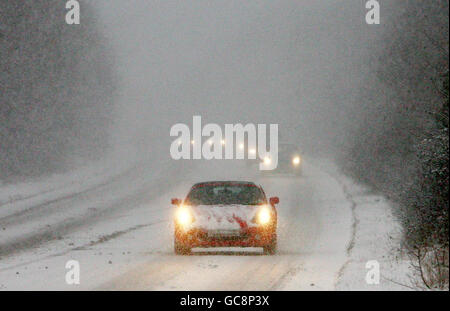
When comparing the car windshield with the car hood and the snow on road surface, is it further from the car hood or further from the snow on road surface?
the snow on road surface

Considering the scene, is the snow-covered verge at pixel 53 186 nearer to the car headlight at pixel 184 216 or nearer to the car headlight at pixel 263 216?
the car headlight at pixel 184 216

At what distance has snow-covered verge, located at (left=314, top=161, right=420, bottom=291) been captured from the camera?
14648mm

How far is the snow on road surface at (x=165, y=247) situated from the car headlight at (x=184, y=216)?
0.70 meters

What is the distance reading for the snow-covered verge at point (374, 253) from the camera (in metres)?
14.6

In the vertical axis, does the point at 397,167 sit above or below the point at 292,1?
below

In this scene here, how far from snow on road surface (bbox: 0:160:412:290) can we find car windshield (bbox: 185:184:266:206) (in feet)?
3.43

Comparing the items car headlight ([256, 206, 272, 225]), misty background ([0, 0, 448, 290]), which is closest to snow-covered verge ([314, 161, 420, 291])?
misty background ([0, 0, 448, 290])

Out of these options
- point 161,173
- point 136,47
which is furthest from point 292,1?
point 161,173

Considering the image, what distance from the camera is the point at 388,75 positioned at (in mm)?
32500

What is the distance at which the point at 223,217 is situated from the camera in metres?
19.1

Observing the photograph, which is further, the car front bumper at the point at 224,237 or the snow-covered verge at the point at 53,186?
the snow-covered verge at the point at 53,186

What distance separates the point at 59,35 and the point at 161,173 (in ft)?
32.0

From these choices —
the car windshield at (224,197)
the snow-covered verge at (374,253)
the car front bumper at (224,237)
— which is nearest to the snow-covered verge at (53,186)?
the snow-covered verge at (374,253)
